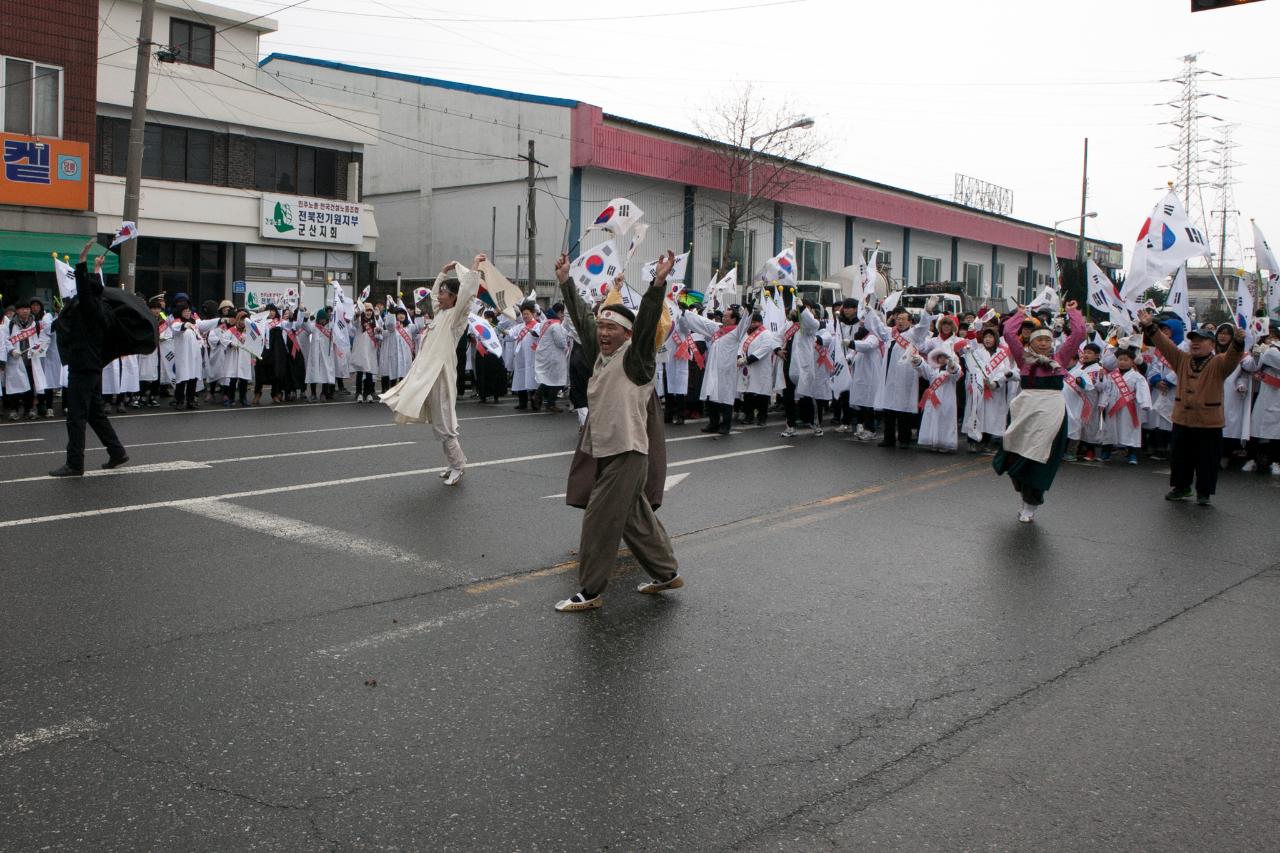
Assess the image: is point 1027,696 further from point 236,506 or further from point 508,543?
point 236,506

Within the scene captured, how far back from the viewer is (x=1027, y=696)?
500 cm

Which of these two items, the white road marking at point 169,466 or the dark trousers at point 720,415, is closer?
the white road marking at point 169,466

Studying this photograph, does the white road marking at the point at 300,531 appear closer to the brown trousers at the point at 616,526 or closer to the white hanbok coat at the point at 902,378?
the brown trousers at the point at 616,526

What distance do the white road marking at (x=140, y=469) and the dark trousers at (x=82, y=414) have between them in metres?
0.17

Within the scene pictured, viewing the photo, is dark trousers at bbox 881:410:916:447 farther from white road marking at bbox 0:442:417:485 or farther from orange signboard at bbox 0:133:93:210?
orange signboard at bbox 0:133:93:210

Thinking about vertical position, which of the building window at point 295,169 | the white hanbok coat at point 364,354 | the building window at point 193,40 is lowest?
the white hanbok coat at point 364,354

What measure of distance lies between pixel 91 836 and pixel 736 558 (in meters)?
4.80

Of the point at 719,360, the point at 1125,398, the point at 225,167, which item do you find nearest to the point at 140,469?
the point at 719,360

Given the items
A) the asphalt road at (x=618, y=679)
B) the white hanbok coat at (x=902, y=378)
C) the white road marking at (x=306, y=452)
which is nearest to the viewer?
the asphalt road at (x=618, y=679)

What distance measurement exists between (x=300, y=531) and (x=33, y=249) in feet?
65.2

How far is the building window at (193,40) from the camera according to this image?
32.8 metres

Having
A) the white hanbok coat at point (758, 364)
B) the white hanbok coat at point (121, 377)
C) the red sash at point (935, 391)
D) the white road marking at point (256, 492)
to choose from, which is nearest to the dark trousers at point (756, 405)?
the white hanbok coat at point (758, 364)

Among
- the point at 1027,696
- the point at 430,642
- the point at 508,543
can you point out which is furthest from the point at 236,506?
the point at 1027,696

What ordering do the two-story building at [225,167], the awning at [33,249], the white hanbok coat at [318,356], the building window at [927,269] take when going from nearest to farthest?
the white hanbok coat at [318,356] → the awning at [33,249] → the two-story building at [225,167] → the building window at [927,269]
